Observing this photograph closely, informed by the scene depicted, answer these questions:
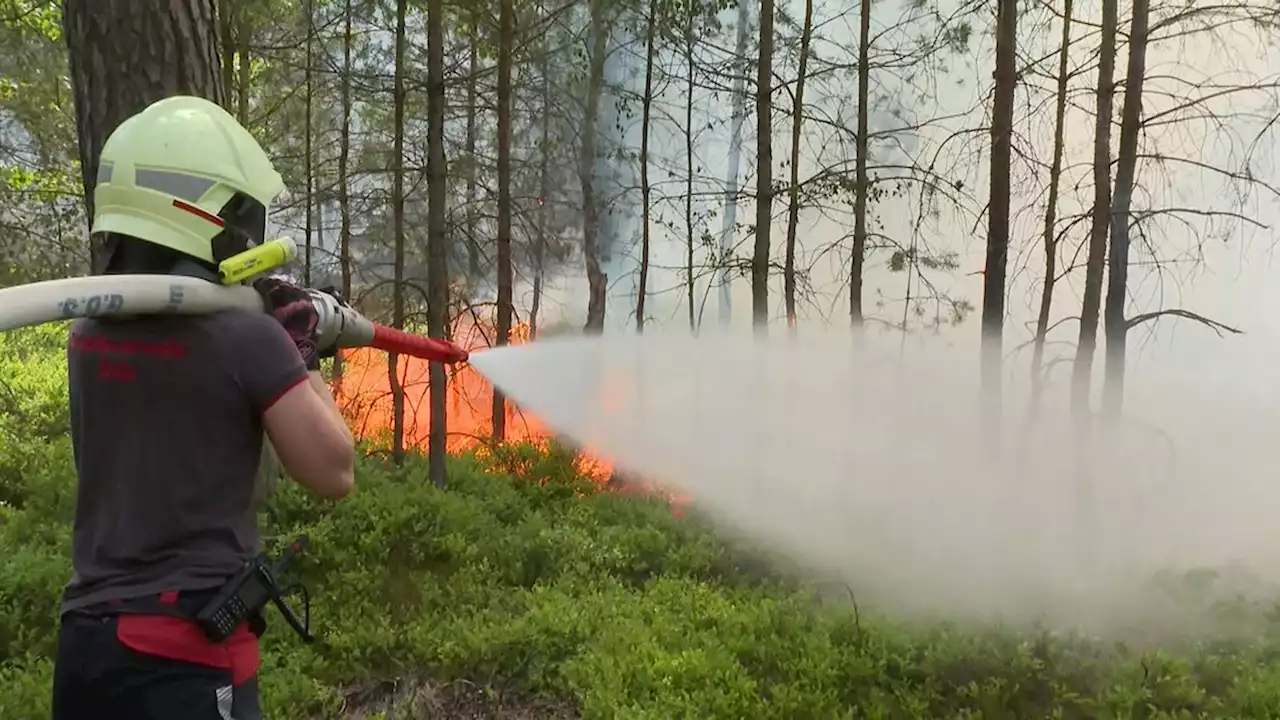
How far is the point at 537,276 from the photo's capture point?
32.6 feet

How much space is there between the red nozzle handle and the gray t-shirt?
0.73m

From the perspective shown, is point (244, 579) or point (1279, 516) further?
point (1279, 516)

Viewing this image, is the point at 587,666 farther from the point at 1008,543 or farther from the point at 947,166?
the point at 947,166

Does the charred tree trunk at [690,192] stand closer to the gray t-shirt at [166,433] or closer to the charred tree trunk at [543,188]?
the charred tree trunk at [543,188]

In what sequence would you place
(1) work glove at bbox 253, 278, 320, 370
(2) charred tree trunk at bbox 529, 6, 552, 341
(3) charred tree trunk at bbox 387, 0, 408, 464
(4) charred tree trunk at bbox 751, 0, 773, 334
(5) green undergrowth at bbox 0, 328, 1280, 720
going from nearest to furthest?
(1) work glove at bbox 253, 278, 320, 370 < (5) green undergrowth at bbox 0, 328, 1280, 720 < (3) charred tree trunk at bbox 387, 0, 408, 464 < (4) charred tree trunk at bbox 751, 0, 773, 334 < (2) charred tree trunk at bbox 529, 6, 552, 341

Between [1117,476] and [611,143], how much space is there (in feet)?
19.1

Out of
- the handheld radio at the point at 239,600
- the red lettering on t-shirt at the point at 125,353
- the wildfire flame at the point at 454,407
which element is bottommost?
the wildfire flame at the point at 454,407

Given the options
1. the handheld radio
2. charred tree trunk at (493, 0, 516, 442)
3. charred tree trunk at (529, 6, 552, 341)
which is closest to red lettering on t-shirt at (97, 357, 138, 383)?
the handheld radio

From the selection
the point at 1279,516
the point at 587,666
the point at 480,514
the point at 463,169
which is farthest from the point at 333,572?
the point at 1279,516

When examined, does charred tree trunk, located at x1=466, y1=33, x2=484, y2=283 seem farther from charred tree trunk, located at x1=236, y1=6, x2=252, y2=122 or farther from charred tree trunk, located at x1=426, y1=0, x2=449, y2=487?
charred tree trunk, located at x1=236, y1=6, x2=252, y2=122

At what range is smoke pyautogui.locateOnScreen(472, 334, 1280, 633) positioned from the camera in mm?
6000

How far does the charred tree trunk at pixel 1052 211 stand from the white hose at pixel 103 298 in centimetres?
675

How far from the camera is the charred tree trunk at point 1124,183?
19.9ft

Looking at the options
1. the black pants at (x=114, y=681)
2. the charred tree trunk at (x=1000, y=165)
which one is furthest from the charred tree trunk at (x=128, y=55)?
the charred tree trunk at (x=1000, y=165)
